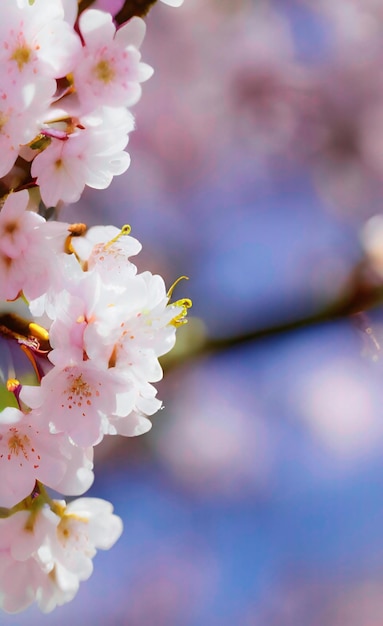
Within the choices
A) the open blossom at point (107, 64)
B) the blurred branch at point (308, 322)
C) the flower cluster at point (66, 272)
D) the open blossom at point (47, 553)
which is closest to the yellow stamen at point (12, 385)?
the flower cluster at point (66, 272)

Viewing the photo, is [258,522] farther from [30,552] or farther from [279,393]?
[30,552]

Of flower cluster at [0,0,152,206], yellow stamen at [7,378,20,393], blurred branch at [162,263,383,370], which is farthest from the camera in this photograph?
blurred branch at [162,263,383,370]

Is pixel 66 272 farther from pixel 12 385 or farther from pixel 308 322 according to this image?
pixel 308 322

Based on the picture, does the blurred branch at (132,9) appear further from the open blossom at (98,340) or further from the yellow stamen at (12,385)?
the yellow stamen at (12,385)

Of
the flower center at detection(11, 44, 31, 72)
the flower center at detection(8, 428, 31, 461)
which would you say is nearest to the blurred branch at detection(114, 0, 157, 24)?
the flower center at detection(11, 44, 31, 72)

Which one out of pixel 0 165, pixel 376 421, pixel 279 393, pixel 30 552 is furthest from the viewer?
pixel 376 421

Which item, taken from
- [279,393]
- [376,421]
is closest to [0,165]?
[279,393]

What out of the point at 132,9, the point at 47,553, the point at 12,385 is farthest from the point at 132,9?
the point at 47,553

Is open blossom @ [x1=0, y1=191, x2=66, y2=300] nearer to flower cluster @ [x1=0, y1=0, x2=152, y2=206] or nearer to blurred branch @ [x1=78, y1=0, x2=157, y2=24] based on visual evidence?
flower cluster @ [x1=0, y1=0, x2=152, y2=206]
